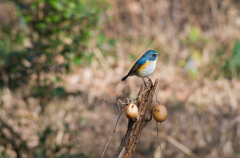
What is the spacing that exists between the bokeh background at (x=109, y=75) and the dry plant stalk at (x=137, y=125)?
0.89 ft

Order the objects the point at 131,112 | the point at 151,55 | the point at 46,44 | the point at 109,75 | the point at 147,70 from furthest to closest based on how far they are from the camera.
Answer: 1. the point at 109,75
2. the point at 46,44
3. the point at 151,55
4. the point at 147,70
5. the point at 131,112

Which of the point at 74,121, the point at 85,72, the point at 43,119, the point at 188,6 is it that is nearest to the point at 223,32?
the point at 188,6

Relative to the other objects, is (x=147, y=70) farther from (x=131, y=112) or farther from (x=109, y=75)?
(x=109, y=75)

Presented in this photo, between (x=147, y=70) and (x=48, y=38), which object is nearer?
(x=147, y=70)

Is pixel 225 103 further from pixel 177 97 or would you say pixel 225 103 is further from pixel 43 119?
pixel 43 119

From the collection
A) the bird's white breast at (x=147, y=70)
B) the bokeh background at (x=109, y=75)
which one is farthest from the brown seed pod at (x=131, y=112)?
the bird's white breast at (x=147, y=70)

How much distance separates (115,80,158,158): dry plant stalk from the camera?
64.7 inches

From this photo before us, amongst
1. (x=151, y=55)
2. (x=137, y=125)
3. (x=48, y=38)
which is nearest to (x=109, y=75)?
(x=48, y=38)

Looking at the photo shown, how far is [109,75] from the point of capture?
662 cm

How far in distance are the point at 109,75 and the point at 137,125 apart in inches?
196

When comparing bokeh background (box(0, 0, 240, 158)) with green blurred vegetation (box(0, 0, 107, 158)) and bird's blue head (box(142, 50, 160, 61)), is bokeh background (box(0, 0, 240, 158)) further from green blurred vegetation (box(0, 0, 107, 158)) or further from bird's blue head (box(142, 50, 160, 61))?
bird's blue head (box(142, 50, 160, 61))

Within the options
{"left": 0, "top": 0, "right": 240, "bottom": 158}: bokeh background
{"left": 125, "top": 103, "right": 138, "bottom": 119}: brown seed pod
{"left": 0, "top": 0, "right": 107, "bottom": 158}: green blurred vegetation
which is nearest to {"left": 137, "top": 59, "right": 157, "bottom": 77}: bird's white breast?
{"left": 0, "top": 0, "right": 240, "bottom": 158}: bokeh background

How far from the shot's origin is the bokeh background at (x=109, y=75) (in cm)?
368

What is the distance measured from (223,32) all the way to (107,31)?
3.55 m
